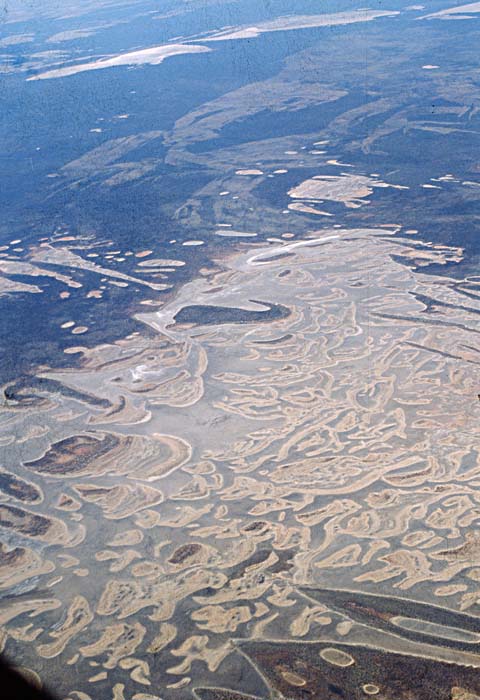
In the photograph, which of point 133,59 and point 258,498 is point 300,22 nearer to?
point 133,59

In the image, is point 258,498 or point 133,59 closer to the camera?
point 258,498

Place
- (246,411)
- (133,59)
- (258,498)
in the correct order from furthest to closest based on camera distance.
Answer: (133,59)
(246,411)
(258,498)

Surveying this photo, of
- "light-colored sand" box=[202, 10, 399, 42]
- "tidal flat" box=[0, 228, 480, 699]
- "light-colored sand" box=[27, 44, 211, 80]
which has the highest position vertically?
"light-colored sand" box=[202, 10, 399, 42]

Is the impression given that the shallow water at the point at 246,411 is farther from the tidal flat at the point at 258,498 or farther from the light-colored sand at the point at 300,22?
the light-colored sand at the point at 300,22

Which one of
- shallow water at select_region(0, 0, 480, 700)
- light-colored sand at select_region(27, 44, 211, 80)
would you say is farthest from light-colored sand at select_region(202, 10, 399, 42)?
shallow water at select_region(0, 0, 480, 700)

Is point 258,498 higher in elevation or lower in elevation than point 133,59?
lower

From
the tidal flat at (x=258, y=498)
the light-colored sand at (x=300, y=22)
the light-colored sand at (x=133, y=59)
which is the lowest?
the tidal flat at (x=258, y=498)

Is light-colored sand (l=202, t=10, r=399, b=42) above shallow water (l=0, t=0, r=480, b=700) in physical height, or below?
above

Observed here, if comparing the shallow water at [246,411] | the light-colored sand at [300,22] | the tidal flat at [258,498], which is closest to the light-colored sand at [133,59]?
the light-colored sand at [300,22]

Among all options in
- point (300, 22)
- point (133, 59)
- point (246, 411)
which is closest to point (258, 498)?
point (246, 411)

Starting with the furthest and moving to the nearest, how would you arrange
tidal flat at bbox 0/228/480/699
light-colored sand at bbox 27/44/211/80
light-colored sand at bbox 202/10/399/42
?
light-colored sand at bbox 202/10/399/42 < light-colored sand at bbox 27/44/211/80 < tidal flat at bbox 0/228/480/699

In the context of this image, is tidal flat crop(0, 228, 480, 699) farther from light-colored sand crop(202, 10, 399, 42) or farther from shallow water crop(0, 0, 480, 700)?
A: light-colored sand crop(202, 10, 399, 42)
